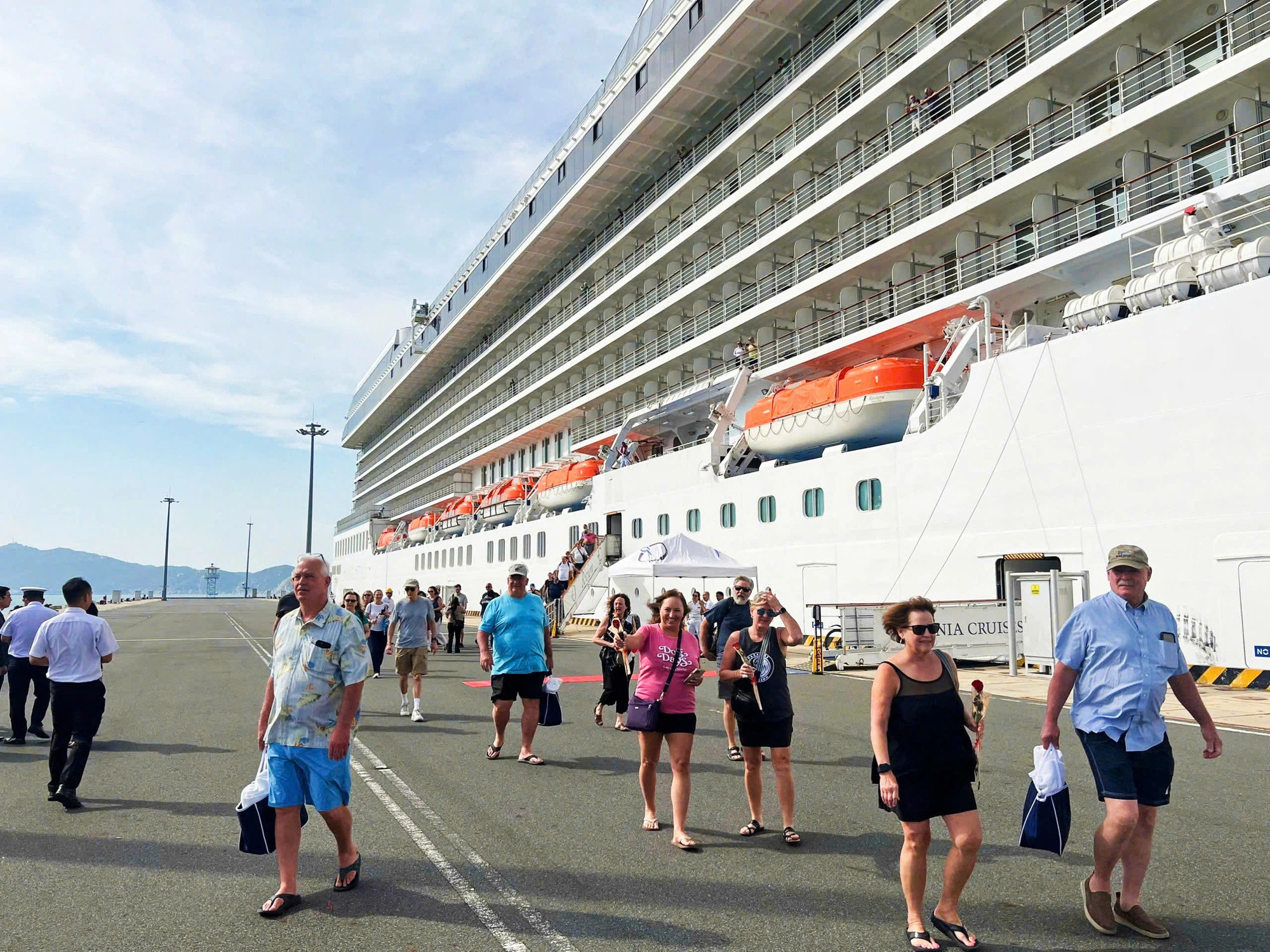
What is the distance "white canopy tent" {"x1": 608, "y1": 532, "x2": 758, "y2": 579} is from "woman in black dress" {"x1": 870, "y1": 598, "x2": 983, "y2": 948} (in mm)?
14220

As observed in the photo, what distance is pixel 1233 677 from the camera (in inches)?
492

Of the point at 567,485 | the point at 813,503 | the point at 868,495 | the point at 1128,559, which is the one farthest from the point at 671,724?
the point at 567,485

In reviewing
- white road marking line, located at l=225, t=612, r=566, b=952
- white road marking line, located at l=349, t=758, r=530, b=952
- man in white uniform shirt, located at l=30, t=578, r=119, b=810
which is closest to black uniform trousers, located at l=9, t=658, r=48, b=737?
man in white uniform shirt, located at l=30, t=578, r=119, b=810

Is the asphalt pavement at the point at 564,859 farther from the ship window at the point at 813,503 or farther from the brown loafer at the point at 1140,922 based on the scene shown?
the ship window at the point at 813,503

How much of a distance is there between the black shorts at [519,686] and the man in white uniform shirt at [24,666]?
437 centimetres

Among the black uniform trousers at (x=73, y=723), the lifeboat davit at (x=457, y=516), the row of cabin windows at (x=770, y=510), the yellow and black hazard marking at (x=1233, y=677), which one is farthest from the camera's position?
the lifeboat davit at (x=457, y=516)

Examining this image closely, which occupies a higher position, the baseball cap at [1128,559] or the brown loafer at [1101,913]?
the baseball cap at [1128,559]

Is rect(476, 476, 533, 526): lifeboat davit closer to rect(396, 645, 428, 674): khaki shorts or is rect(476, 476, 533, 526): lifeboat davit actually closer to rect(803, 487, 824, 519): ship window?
rect(803, 487, 824, 519): ship window

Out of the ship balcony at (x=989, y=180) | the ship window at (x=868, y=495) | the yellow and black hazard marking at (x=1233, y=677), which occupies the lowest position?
the yellow and black hazard marking at (x=1233, y=677)

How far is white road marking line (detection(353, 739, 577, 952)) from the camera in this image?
4.00 meters

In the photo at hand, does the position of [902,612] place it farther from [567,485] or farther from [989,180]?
[567,485]

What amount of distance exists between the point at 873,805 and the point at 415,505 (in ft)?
197

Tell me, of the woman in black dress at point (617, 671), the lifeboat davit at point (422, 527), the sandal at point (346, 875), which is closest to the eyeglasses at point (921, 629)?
the sandal at point (346, 875)

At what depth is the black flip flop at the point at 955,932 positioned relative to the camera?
12.6 ft
